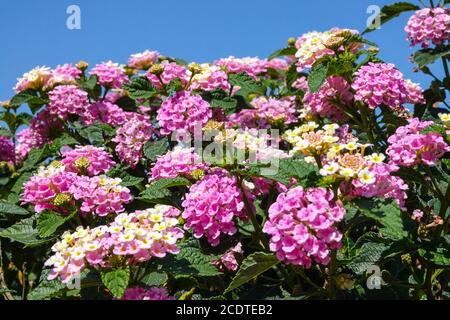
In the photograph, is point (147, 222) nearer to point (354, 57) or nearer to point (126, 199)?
point (126, 199)

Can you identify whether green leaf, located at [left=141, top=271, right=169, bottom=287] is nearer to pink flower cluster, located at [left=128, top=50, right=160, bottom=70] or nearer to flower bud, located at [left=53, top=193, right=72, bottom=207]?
flower bud, located at [left=53, top=193, right=72, bottom=207]

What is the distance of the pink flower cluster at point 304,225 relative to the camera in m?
1.87

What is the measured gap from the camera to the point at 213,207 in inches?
88.0

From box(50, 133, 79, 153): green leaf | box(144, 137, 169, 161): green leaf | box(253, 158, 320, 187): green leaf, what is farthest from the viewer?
box(50, 133, 79, 153): green leaf

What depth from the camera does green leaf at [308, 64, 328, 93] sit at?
292 cm

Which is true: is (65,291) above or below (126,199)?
below

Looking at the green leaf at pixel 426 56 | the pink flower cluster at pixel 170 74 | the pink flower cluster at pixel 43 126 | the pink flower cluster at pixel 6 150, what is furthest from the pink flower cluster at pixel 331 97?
the pink flower cluster at pixel 6 150

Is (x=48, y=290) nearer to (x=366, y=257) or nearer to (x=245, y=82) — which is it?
(x=366, y=257)

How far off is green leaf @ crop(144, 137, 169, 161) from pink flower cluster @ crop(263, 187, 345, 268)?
4.26 feet

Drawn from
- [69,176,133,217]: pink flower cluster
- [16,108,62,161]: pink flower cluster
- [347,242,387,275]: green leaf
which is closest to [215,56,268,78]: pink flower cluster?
[16,108,62,161]: pink flower cluster

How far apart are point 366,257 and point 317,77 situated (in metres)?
1.07
